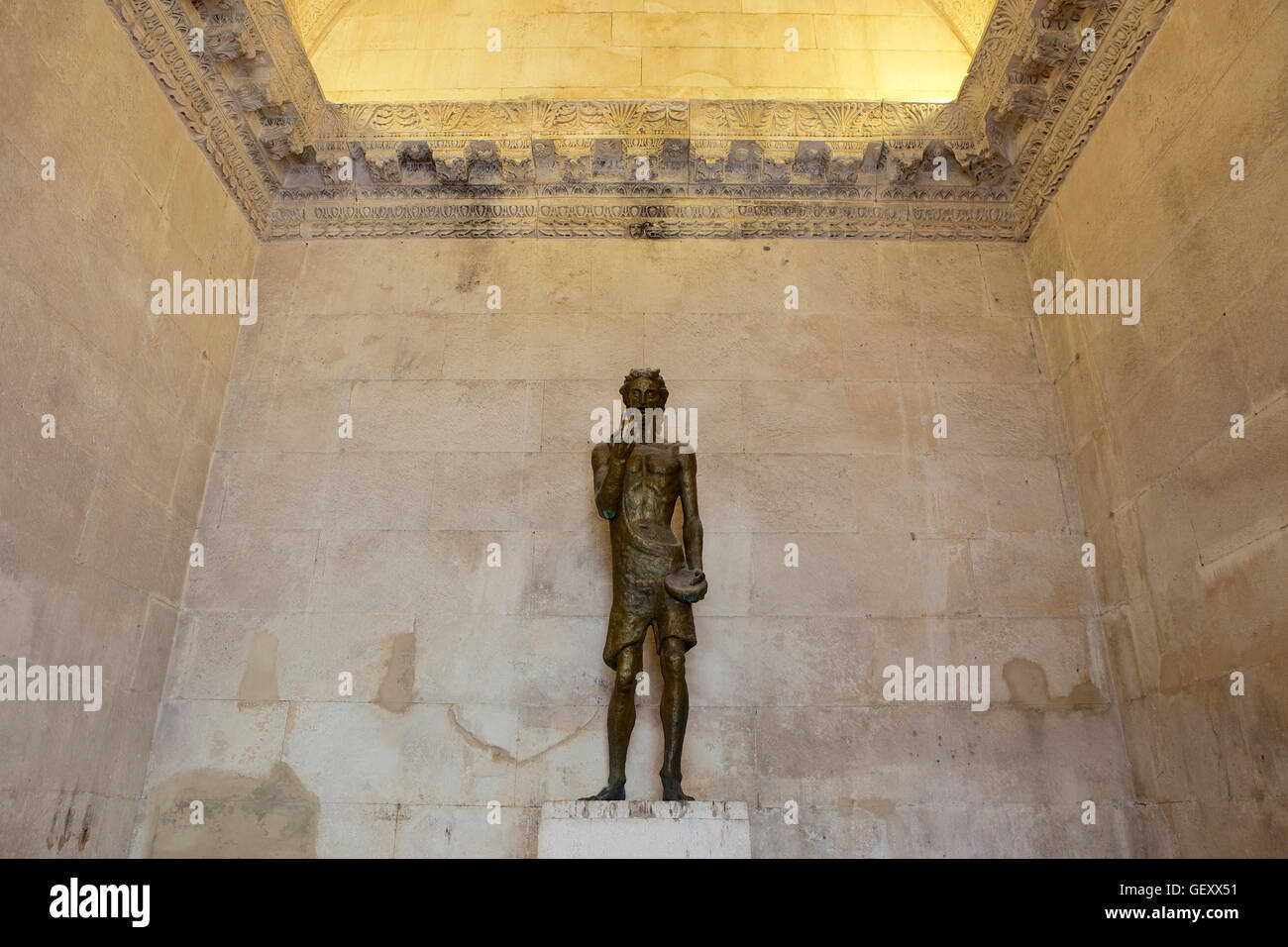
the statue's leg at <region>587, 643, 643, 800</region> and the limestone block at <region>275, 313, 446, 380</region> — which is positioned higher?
the limestone block at <region>275, 313, 446, 380</region>

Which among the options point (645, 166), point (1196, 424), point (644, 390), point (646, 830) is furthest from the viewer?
point (645, 166)

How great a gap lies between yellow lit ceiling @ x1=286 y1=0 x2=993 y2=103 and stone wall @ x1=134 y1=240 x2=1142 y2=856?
66.9 inches

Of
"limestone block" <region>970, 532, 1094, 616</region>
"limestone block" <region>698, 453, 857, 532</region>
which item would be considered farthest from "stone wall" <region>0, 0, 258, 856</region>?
"limestone block" <region>970, 532, 1094, 616</region>

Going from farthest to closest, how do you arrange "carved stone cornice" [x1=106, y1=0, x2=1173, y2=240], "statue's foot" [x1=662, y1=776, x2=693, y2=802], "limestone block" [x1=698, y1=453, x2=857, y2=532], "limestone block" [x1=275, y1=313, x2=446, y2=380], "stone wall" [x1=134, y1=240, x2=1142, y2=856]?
"carved stone cornice" [x1=106, y1=0, x2=1173, y2=240] < "limestone block" [x1=275, y1=313, x2=446, y2=380] < "limestone block" [x1=698, y1=453, x2=857, y2=532] < "stone wall" [x1=134, y1=240, x2=1142, y2=856] < "statue's foot" [x1=662, y1=776, x2=693, y2=802]

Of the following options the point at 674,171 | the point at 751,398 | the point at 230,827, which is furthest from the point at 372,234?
the point at 230,827

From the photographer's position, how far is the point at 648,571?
14.9 ft

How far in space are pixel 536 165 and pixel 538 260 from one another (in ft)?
2.41

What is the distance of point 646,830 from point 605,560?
202 centimetres

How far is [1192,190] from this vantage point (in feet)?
15.4

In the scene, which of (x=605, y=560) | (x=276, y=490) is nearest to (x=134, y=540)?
(x=276, y=490)

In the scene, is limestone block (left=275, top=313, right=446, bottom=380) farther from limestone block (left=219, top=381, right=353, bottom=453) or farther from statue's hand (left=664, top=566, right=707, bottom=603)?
statue's hand (left=664, top=566, right=707, bottom=603)

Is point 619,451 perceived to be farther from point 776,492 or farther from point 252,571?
point 252,571

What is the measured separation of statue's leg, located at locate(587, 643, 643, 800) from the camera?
14.6ft

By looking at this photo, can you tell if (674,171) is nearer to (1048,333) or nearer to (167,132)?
(1048,333)
